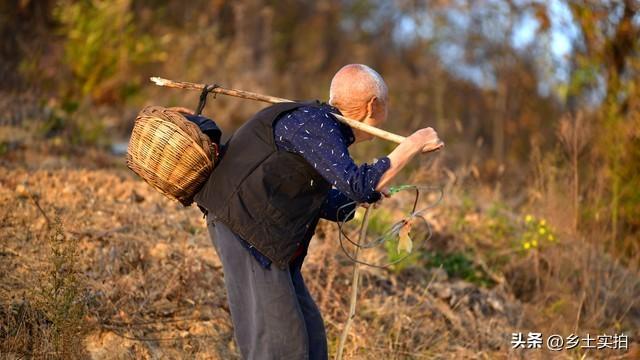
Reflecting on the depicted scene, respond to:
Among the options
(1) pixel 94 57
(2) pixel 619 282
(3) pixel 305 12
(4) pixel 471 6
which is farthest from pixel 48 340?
(3) pixel 305 12

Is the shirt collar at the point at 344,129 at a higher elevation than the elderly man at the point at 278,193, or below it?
higher

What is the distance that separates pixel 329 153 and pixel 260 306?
0.71 metres

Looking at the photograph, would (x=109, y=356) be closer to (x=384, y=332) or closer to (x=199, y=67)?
(x=384, y=332)

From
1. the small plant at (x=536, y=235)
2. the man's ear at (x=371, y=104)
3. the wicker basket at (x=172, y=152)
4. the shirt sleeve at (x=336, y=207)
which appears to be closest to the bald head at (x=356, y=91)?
the man's ear at (x=371, y=104)

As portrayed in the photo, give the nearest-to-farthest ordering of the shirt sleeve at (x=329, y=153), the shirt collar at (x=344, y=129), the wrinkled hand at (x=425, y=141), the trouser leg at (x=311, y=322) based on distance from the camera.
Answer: the shirt sleeve at (x=329, y=153) → the wrinkled hand at (x=425, y=141) → the shirt collar at (x=344, y=129) → the trouser leg at (x=311, y=322)

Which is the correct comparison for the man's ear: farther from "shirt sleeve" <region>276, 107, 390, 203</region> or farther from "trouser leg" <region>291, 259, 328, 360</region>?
"trouser leg" <region>291, 259, 328, 360</region>

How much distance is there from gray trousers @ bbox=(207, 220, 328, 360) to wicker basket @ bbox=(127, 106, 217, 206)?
0.72ft

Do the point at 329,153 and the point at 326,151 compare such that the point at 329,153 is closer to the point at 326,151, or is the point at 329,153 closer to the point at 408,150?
the point at 326,151

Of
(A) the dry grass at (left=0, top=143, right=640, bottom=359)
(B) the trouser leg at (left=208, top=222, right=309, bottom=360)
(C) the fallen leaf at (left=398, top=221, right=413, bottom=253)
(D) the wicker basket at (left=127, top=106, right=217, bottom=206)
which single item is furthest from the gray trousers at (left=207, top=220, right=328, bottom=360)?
(A) the dry grass at (left=0, top=143, right=640, bottom=359)

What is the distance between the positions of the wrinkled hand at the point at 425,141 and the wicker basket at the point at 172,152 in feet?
2.83

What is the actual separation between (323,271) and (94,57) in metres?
4.24

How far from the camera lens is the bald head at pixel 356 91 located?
3.85 metres

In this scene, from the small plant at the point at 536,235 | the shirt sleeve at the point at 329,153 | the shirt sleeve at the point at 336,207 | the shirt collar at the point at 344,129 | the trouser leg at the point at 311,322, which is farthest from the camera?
the small plant at the point at 536,235

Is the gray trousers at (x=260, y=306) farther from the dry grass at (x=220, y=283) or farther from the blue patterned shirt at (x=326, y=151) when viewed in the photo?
the dry grass at (x=220, y=283)
